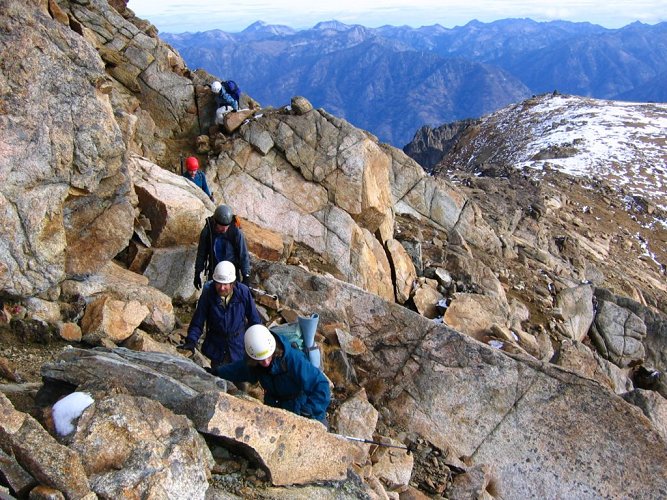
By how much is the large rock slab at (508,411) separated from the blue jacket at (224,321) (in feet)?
14.6

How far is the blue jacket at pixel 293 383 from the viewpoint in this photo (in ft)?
28.2

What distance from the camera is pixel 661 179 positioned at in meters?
72.2

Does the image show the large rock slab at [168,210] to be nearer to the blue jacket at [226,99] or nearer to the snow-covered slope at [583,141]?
the blue jacket at [226,99]

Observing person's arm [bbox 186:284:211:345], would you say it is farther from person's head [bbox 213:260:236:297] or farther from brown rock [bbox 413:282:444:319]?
brown rock [bbox 413:282:444:319]

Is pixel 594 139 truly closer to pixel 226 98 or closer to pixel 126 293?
pixel 226 98

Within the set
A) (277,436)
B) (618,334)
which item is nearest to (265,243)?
(277,436)

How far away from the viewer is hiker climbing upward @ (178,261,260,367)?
10492 mm

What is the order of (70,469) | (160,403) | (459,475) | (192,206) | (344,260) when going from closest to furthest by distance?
(70,469)
(160,403)
(459,475)
(192,206)
(344,260)

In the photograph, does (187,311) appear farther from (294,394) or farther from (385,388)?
(294,394)

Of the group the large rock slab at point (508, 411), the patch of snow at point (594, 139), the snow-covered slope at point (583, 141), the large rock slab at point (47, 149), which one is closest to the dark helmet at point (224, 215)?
the large rock slab at point (47, 149)

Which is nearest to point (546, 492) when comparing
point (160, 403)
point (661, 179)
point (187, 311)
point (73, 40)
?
point (160, 403)

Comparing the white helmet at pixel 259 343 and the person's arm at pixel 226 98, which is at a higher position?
the person's arm at pixel 226 98

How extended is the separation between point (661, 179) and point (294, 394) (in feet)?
256

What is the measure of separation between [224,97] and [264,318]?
13.5 m
